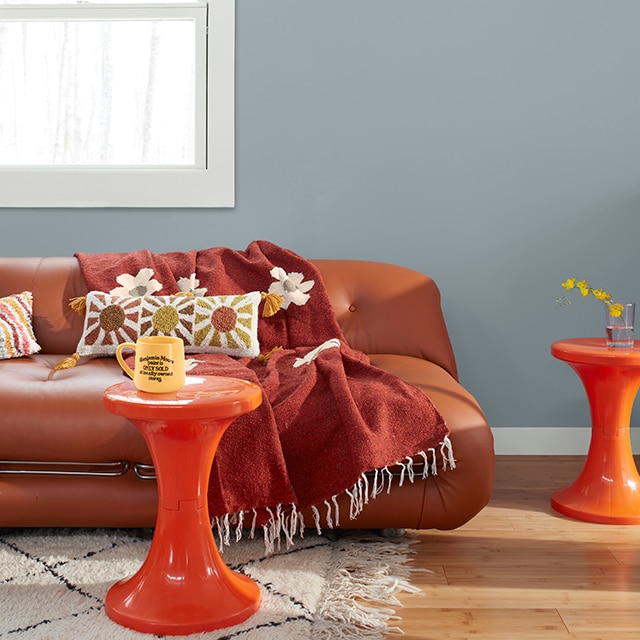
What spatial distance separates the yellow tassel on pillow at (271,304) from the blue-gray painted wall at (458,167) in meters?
0.55

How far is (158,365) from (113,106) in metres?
1.91

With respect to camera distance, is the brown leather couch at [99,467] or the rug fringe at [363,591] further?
the brown leather couch at [99,467]

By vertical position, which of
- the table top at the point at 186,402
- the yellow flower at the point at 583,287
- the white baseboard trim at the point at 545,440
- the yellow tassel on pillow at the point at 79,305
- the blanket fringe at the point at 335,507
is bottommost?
the white baseboard trim at the point at 545,440

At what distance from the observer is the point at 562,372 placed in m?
3.28

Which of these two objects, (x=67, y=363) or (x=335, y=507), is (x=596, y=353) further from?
(x=67, y=363)

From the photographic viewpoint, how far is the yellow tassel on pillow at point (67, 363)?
2.50 m

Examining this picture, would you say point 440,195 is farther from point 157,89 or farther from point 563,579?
point 563,579

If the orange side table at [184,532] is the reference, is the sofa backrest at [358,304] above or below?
above

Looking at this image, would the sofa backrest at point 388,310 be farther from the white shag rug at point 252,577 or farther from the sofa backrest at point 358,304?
the white shag rug at point 252,577

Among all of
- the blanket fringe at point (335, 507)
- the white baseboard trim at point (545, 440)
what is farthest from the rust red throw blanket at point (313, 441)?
the white baseboard trim at point (545, 440)

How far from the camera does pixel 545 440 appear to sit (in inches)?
129

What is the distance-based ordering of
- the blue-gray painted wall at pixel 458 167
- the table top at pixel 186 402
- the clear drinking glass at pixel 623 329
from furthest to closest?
1. the blue-gray painted wall at pixel 458 167
2. the clear drinking glass at pixel 623 329
3. the table top at pixel 186 402

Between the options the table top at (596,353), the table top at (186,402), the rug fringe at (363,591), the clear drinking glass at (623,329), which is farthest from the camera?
the clear drinking glass at (623,329)

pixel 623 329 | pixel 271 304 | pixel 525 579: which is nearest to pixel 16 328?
pixel 271 304
